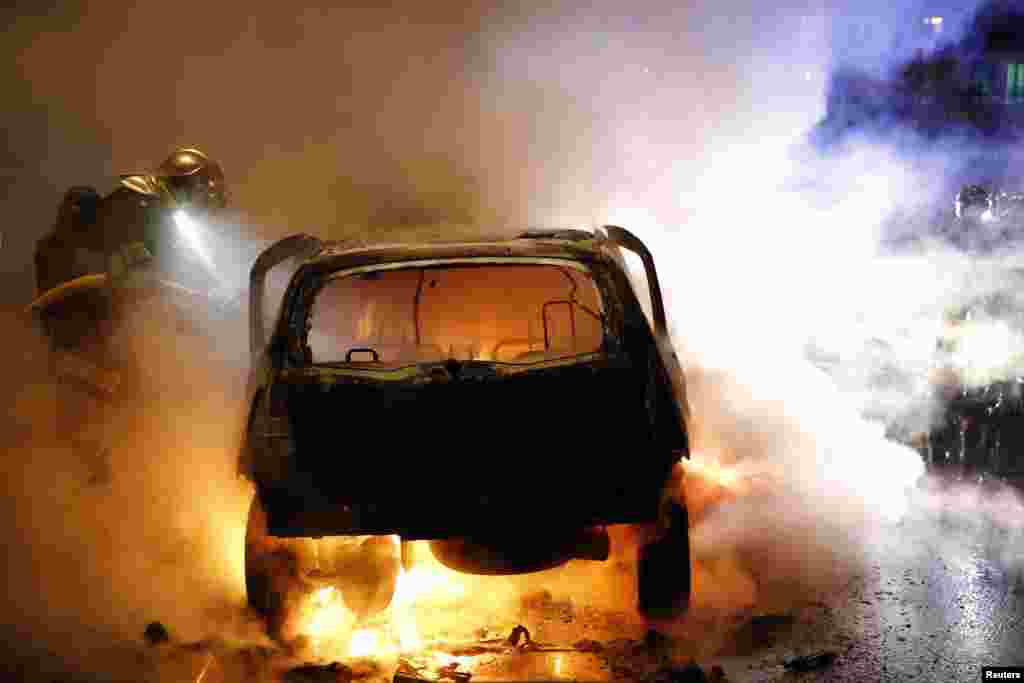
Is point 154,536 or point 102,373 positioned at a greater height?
point 102,373

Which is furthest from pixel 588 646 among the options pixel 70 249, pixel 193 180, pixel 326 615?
pixel 193 180

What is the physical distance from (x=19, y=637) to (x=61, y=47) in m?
10.8

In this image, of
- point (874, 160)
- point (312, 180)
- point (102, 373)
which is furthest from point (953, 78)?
point (102, 373)

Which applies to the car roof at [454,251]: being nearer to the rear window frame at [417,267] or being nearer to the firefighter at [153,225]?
the rear window frame at [417,267]

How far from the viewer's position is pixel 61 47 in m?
15.1

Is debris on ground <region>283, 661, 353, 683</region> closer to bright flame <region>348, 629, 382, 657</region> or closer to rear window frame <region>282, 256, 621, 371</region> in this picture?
bright flame <region>348, 629, 382, 657</region>

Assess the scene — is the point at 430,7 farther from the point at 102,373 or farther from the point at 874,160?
the point at 874,160

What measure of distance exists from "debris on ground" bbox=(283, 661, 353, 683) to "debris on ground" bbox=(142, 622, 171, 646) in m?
0.71

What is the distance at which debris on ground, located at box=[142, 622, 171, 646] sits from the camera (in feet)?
18.7

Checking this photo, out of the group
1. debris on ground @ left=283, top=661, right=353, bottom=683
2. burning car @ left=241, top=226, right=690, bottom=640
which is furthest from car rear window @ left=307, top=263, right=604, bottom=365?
debris on ground @ left=283, top=661, right=353, bottom=683

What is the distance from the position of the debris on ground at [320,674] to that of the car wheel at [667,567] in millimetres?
1266

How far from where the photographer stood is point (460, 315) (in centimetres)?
698

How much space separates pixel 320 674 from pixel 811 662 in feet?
6.30

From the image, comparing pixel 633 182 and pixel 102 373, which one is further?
pixel 633 182
